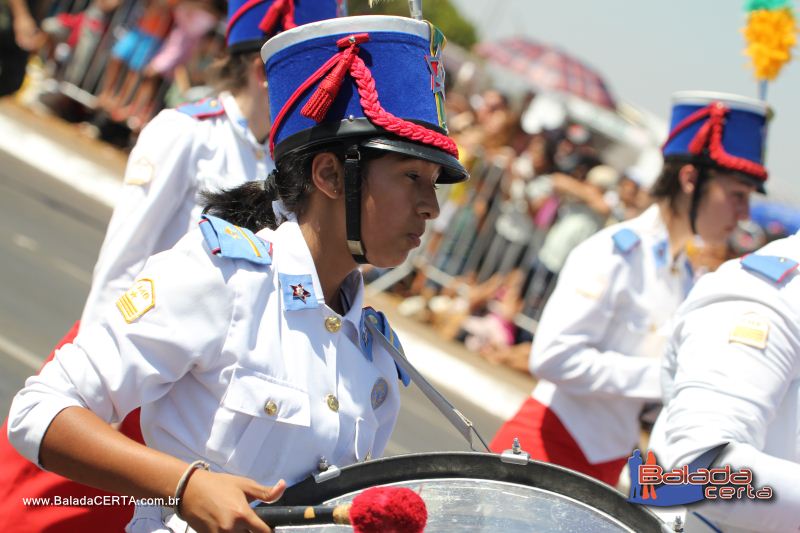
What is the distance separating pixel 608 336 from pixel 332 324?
202 centimetres

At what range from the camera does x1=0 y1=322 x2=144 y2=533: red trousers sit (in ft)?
8.56

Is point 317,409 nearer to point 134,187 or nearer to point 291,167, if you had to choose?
point 291,167

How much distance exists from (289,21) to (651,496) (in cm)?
225

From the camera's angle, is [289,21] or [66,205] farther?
[66,205]

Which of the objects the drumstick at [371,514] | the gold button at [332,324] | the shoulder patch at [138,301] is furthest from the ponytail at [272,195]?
the drumstick at [371,514]

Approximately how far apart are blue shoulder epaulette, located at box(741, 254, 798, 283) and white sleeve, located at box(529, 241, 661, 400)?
131 cm

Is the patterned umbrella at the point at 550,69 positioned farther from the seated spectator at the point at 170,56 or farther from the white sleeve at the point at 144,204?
the white sleeve at the point at 144,204

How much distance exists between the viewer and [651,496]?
2.11 m

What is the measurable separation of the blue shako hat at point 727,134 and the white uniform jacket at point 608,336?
0.37 meters

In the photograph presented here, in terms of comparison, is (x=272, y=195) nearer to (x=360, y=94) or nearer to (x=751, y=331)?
(x=360, y=94)

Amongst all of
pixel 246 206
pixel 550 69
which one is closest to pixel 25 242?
pixel 246 206

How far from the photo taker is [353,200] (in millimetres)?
2320

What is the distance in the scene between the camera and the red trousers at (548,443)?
399cm

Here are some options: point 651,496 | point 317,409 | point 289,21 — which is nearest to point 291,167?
point 317,409
